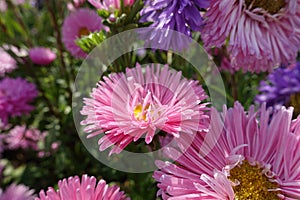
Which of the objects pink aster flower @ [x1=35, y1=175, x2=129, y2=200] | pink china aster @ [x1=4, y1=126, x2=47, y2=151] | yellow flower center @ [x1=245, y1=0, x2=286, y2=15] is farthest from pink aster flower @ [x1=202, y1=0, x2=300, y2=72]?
pink china aster @ [x1=4, y1=126, x2=47, y2=151]

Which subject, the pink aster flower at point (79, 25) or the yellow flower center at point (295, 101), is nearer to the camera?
the yellow flower center at point (295, 101)

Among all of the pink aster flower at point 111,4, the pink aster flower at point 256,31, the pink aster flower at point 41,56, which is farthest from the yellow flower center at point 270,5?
the pink aster flower at point 41,56

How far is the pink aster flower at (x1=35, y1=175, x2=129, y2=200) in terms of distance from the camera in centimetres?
46

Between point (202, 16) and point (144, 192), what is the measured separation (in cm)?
30

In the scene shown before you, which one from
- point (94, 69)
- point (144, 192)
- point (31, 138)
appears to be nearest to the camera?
point (144, 192)

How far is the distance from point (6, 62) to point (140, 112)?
1.83 feet

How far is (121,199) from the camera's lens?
0.49 m

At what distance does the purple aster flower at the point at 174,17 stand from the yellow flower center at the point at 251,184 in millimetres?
172

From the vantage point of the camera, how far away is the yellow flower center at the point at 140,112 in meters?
0.50

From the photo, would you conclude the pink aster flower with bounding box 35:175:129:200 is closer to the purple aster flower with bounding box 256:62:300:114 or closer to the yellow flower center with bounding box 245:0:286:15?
the yellow flower center with bounding box 245:0:286:15

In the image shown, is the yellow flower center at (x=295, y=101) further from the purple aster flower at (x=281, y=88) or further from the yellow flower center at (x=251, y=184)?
the yellow flower center at (x=251, y=184)

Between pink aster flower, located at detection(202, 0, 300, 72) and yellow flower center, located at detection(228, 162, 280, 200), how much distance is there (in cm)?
15

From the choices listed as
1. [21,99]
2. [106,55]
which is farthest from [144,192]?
[21,99]

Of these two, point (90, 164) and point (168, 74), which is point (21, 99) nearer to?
point (90, 164)
